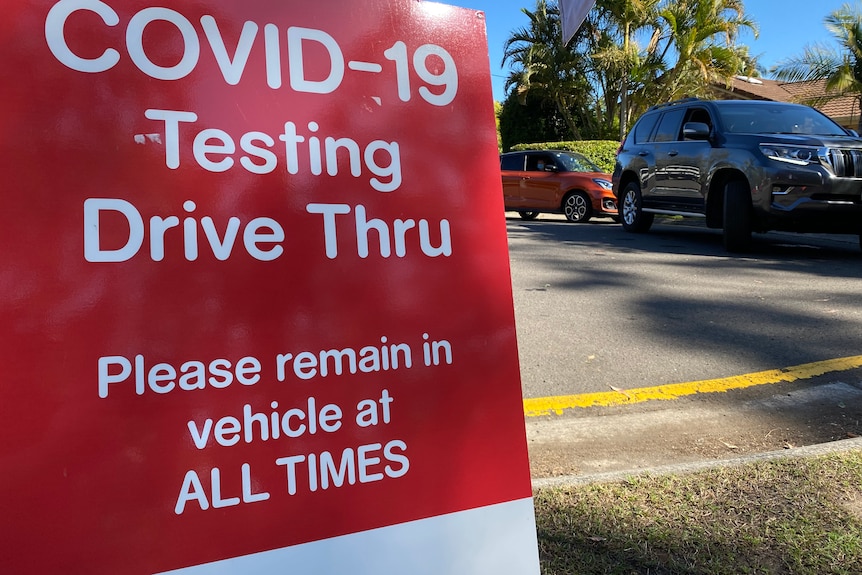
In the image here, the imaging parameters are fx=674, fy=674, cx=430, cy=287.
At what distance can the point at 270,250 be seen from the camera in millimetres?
1360

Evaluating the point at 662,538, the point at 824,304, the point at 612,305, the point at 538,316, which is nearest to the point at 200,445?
the point at 662,538

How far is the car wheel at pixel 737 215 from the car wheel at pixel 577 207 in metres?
5.36

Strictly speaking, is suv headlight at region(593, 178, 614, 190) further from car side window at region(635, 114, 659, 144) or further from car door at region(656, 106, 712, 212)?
car door at region(656, 106, 712, 212)

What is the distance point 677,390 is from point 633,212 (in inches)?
283

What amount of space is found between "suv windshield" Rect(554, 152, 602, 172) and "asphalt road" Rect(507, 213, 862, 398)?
571 centimetres

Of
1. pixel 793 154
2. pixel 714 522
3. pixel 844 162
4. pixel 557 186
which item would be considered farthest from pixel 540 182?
pixel 714 522

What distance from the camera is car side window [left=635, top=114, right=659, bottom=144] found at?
991cm

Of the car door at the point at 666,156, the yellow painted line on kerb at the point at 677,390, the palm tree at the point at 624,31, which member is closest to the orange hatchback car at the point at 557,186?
the car door at the point at 666,156

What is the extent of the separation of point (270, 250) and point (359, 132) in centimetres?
33

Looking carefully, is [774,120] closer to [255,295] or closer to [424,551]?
[424,551]

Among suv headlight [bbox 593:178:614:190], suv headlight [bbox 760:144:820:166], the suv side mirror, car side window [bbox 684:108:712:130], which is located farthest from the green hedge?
suv headlight [bbox 760:144:820:166]

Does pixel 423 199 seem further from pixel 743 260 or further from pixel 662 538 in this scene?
pixel 743 260

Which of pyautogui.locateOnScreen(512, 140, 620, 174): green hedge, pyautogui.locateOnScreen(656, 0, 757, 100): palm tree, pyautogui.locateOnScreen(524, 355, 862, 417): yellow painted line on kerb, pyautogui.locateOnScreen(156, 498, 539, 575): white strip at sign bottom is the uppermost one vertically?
pyautogui.locateOnScreen(656, 0, 757, 100): palm tree

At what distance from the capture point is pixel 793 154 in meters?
7.18
